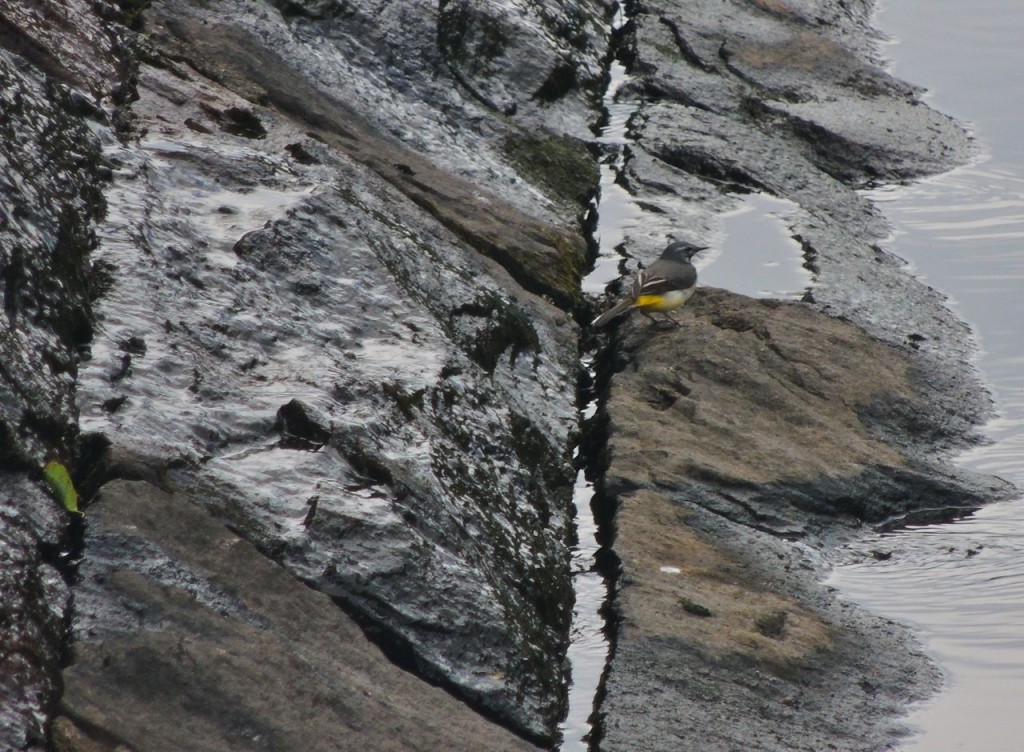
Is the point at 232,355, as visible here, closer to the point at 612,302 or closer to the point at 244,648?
the point at 244,648

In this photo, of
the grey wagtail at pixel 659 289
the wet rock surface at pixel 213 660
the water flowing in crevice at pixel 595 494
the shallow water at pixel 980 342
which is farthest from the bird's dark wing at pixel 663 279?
the wet rock surface at pixel 213 660

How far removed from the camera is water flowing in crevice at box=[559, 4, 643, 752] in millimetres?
3434

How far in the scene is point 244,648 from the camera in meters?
2.78

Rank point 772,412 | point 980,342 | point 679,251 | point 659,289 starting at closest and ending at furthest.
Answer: point 772,412
point 659,289
point 679,251
point 980,342

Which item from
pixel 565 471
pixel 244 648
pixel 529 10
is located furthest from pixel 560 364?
pixel 529 10

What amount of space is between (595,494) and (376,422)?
112 centimetres

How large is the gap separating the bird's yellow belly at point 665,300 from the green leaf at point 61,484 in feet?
9.99

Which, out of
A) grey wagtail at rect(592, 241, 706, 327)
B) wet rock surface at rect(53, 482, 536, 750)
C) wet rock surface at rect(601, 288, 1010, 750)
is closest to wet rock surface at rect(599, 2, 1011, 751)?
wet rock surface at rect(601, 288, 1010, 750)

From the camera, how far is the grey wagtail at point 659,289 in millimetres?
5395

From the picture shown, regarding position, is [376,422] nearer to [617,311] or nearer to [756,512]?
[756,512]

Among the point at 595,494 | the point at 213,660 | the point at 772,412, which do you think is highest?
the point at 772,412

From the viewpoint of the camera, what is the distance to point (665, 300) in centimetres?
545

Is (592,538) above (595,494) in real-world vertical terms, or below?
below

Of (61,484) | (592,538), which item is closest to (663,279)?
(592,538)
